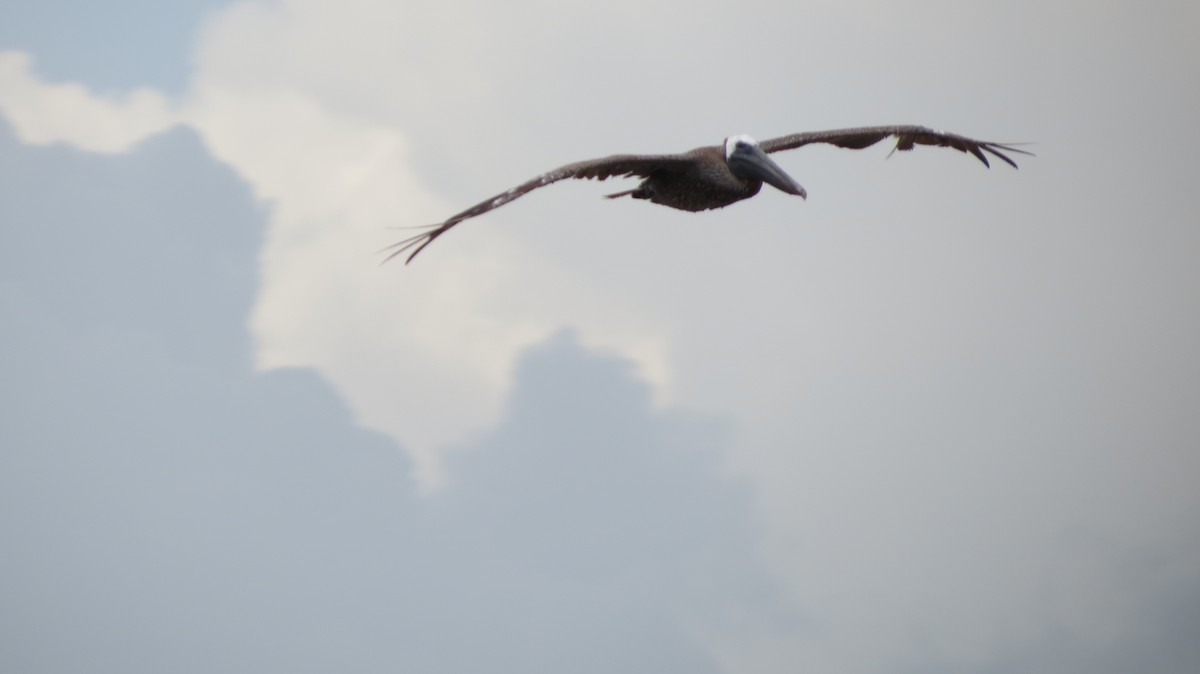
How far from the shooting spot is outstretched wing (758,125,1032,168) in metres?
21.3

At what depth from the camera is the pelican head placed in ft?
61.8

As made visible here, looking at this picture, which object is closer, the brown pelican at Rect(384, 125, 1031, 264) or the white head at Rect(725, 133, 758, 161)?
the brown pelican at Rect(384, 125, 1031, 264)

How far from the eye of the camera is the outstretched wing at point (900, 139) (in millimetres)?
21297

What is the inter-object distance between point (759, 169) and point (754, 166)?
8 cm

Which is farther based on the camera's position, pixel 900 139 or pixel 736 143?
pixel 900 139

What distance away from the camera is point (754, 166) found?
61.7ft

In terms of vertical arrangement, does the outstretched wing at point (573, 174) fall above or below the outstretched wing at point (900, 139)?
below

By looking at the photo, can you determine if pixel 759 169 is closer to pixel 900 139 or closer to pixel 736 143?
pixel 736 143

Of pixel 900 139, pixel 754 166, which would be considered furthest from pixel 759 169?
pixel 900 139

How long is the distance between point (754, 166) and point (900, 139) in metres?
5.01

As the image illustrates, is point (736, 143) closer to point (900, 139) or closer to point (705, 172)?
point (705, 172)

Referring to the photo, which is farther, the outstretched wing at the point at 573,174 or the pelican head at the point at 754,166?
the pelican head at the point at 754,166

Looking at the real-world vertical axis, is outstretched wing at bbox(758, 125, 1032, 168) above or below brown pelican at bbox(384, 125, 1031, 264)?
above

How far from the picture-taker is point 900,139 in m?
22.8
